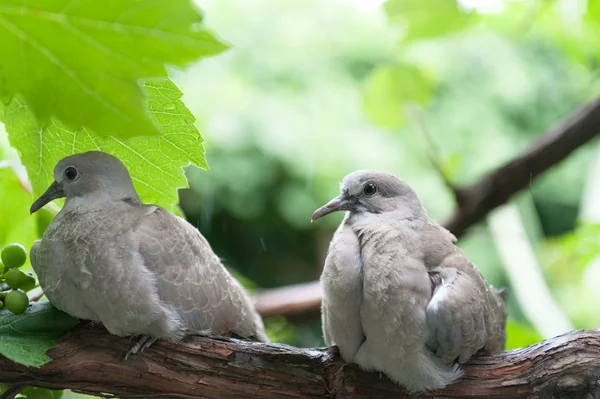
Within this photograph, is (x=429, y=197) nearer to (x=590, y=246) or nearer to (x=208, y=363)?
(x=590, y=246)

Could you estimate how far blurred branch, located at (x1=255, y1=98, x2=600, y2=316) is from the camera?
5.07 feet

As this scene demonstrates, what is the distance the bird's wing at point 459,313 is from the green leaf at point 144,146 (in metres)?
0.37

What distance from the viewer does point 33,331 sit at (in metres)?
0.91

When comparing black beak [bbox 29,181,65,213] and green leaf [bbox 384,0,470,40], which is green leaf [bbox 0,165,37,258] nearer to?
black beak [bbox 29,181,65,213]

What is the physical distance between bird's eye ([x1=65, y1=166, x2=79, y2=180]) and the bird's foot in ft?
0.86

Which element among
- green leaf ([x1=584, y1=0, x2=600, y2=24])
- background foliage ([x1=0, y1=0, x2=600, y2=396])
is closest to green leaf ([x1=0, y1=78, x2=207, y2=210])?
green leaf ([x1=584, y1=0, x2=600, y2=24])

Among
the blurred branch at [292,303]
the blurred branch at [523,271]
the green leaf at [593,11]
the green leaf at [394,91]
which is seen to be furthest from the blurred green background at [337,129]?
the green leaf at [593,11]

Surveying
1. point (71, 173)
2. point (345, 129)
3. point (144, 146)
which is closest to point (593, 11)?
point (144, 146)

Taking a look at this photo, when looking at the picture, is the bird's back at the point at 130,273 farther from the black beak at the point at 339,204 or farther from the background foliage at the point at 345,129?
the background foliage at the point at 345,129

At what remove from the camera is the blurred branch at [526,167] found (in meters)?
1.54

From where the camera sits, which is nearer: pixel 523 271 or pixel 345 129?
pixel 523 271

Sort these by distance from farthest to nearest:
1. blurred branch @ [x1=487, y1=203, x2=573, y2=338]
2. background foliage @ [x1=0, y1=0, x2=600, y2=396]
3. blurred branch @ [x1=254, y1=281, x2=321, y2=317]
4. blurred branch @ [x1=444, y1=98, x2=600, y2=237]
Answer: background foliage @ [x1=0, y1=0, x2=600, y2=396] → blurred branch @ [x1=487, y1=203, x2=573, y2=338] → blurred branch @ [x1=254, y1=281, x2=321, y2=317] → blurred branch @ [x1=444, y1=98, x2=600, y2=237]

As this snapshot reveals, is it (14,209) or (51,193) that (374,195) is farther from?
(14,209)

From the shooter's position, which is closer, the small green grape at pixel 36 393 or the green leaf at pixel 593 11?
the small green grape at pixel 36 393
